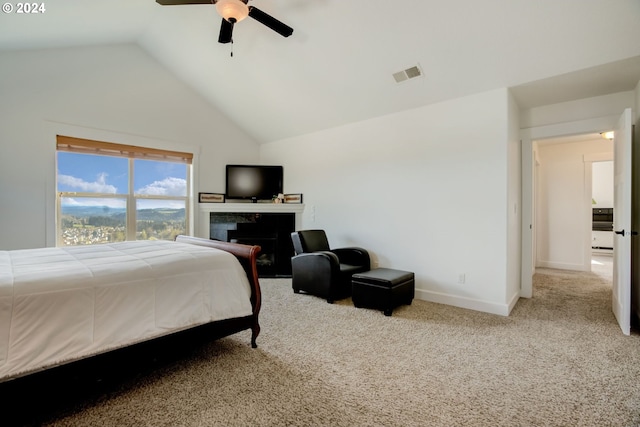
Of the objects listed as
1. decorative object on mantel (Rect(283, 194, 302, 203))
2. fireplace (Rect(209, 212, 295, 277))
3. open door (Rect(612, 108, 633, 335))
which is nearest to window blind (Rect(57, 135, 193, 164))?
fireplace (Rect(209, 212, 295, 277))

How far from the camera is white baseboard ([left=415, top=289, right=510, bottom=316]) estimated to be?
3.26 m

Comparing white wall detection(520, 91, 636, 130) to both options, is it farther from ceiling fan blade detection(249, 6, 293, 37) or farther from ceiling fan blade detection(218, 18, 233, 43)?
ceiling fan blade detection(218, 18, 233, 43)

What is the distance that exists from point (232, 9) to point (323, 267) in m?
2.69

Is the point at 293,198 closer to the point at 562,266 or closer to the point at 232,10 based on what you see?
the point at 232,10

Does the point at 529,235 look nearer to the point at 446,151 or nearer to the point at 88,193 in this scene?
the point at 446,151

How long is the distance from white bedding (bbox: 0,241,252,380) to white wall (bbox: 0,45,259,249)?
71.2 inches

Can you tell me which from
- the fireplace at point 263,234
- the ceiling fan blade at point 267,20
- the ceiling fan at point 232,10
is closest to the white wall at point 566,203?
the fireplace at point 263,234

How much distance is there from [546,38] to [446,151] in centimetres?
134

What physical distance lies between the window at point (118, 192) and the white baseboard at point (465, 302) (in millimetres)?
3870

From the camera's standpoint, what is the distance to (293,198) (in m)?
5.42

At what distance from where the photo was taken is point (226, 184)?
548 cm

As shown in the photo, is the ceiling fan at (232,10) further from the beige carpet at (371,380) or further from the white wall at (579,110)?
the white wall at (579,110)

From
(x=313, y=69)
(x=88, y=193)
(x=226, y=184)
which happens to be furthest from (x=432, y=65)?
(x=88, y=193)

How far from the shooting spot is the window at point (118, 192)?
13.3 ft
